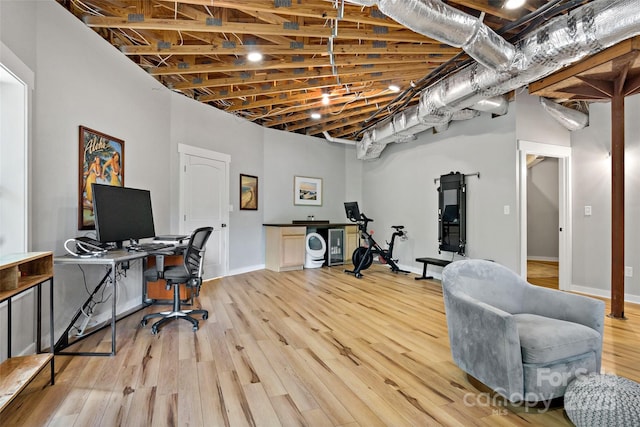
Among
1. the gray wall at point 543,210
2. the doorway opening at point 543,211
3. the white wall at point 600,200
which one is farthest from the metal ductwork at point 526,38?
the gray wall at point 543,210

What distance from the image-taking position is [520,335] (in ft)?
6.01

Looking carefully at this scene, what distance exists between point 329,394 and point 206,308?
7.35ft

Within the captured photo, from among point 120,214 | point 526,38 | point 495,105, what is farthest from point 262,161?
point 526,38

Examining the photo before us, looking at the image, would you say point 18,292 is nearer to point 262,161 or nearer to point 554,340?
point 554,340

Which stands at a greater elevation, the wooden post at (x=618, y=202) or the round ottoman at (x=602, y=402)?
the wooden post at (x=618, y=202)

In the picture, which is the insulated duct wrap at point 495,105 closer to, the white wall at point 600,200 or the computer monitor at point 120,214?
the white wall at point 600,200

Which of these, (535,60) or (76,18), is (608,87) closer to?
(535,60)

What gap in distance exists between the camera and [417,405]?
187 cm

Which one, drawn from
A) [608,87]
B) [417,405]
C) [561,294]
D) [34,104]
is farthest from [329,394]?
[608,87]

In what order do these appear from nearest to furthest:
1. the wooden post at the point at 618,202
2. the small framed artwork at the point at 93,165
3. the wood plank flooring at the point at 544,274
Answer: the small framed artwork at the point at 93,165, the wooden post at the point at 618,202, the wood plank flooring at the point at 544,274

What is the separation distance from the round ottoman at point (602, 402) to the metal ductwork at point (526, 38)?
7.69ft

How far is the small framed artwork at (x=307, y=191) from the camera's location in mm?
6836

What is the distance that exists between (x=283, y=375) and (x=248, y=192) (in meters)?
4.20

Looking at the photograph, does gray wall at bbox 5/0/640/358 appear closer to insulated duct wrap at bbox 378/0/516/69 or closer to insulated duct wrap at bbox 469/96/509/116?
insulated duct wrap at bbox 469/96/509/116
